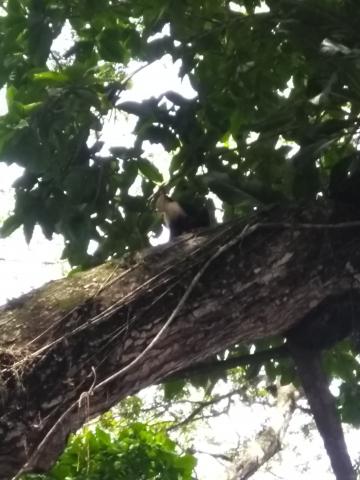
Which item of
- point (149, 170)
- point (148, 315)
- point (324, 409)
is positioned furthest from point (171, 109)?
point (324, 409)

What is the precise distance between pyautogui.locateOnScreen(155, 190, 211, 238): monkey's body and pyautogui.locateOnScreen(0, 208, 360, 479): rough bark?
259 mm

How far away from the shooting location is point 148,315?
6.15ft

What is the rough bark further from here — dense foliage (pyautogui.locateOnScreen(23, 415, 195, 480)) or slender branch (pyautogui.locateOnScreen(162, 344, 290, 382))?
dense foliage (pyautogui.locateOnScreen(23, 415, 195, 480))

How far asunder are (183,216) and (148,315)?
0.60 metres

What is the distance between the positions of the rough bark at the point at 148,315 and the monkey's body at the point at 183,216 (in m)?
0.26

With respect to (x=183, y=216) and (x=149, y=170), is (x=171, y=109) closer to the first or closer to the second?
(x=149, y=170)

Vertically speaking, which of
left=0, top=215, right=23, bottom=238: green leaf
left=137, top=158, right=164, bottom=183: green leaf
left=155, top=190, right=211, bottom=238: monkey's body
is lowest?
left=155, top=190, right=211, bottom=238: monkey's body

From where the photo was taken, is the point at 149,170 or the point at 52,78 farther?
the point at 149,170

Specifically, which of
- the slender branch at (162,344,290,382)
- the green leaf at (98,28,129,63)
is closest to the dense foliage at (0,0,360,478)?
the green leaf at (98,28,129,63)

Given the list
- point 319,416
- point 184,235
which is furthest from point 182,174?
point 319,416

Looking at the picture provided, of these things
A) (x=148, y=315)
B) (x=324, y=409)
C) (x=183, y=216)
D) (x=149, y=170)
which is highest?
(x=149, y=170)

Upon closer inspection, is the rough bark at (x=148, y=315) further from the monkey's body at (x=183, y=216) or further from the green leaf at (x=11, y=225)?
the green leaf at (x=11, y=225)

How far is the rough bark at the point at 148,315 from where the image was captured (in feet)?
5.51

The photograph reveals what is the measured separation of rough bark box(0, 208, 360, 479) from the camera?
1680 millimetres
